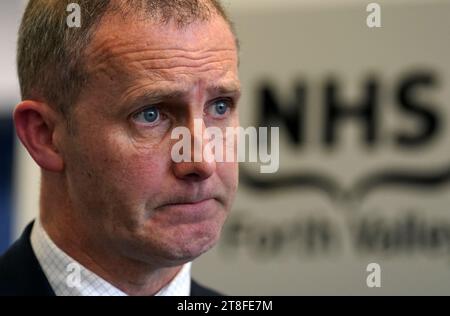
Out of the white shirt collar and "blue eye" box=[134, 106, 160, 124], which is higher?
"blue eye" box=[134, 106, 160, 124]

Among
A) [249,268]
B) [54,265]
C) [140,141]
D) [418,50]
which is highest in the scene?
[418,50]

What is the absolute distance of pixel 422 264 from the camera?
238cm

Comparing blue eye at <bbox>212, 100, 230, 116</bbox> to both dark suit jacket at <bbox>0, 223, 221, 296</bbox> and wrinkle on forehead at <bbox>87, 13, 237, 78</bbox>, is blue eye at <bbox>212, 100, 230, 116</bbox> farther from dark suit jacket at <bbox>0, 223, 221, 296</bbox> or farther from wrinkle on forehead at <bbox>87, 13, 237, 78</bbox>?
dark suit jacket at <bbox>0, 223, 221, 296</bbox>

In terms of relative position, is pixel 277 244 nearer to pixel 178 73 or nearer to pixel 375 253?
pixel 375 253

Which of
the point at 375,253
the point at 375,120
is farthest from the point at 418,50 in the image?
the point at 375,253

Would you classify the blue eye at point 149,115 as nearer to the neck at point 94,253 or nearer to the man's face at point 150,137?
the man's face at point 150,137

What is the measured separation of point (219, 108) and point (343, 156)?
1.58 metres

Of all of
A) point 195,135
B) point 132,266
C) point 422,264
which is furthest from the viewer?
point 422,264

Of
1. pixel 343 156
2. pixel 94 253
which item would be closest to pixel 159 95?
pixel 94 253

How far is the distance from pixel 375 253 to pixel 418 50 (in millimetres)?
719

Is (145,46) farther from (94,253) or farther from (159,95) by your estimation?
(94,253)

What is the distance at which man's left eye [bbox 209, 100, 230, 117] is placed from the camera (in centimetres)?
104

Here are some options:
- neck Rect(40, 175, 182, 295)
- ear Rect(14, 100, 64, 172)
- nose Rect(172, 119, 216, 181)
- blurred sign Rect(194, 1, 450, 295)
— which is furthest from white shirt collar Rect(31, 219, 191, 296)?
blurred sign Rect(194, 1, 450, 295)

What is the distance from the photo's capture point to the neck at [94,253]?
3.56 ft
